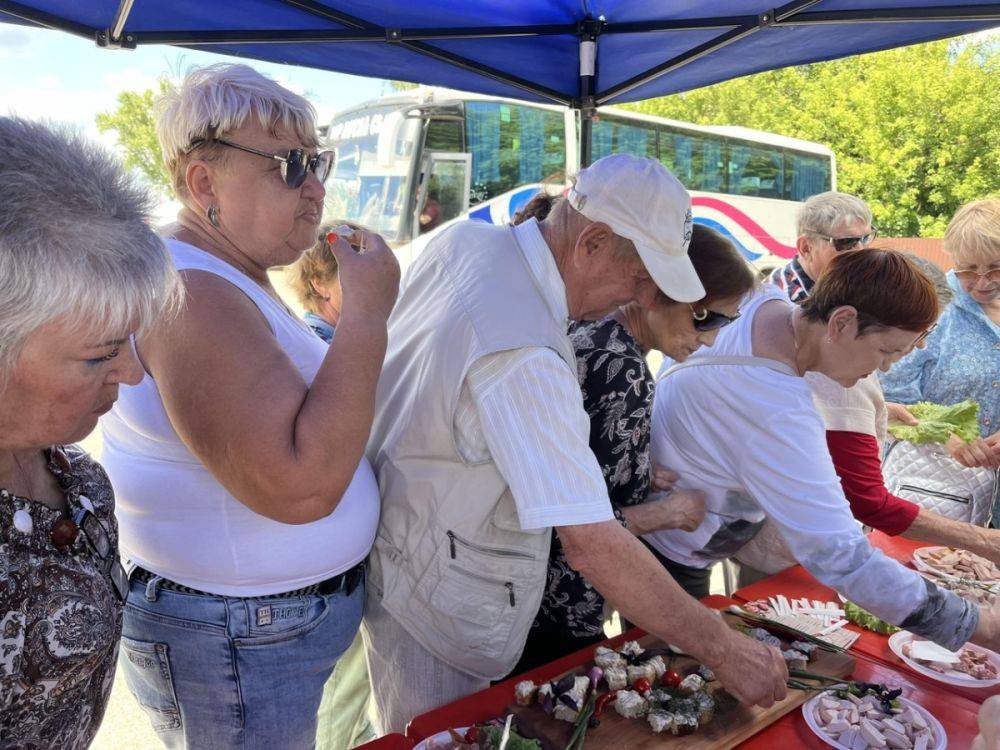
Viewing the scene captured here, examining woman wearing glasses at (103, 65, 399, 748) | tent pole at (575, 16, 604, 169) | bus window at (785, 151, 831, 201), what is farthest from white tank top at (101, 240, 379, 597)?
bus window at (785, 151, 831, 201)

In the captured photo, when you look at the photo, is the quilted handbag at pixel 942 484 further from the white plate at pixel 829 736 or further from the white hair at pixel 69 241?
the white hair at pixel 69 241

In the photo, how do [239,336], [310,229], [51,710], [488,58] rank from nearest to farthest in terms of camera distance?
1. [51,710]
2. [239,336]
3. [310,229]
4. [488,58]

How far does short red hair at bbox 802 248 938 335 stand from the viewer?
189 cm

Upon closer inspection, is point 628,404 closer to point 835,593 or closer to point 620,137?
point 835,593

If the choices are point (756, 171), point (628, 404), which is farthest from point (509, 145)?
point (628, 404)

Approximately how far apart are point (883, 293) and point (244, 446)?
5.29 ft

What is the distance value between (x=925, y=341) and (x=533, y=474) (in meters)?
2.50

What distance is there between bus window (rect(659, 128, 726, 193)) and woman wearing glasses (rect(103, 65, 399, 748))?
36.5 feet

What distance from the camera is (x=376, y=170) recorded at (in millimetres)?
10086

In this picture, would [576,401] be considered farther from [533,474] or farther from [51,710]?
[51,710]

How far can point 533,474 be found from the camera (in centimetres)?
131

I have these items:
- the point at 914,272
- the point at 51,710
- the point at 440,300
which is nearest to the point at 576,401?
the point at 440,300

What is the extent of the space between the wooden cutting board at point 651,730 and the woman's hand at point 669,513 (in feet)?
1.36

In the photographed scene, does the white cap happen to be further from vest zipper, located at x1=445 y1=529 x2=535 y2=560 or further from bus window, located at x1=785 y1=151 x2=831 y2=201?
bus window, located at x1=785 y1=151 x2=831 y2=201
